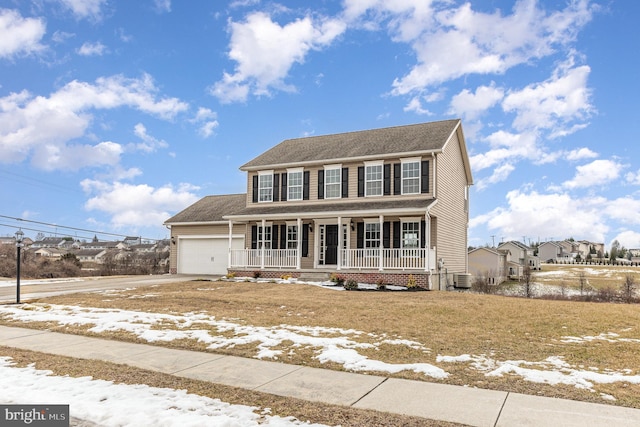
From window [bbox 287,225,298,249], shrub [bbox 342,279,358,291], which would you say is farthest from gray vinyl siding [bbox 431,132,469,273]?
window [bbox 287,225,298,249]

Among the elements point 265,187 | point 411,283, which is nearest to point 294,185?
point 265,187

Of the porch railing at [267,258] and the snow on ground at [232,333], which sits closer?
the snow on ground at [232,333]

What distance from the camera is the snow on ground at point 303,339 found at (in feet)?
19.6

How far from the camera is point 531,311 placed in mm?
11016

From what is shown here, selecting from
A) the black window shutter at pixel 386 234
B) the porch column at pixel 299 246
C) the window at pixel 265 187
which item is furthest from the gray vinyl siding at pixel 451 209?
the window at pixel 265 187

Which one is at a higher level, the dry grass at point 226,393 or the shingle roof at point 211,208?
the shingle roof at point 211,208

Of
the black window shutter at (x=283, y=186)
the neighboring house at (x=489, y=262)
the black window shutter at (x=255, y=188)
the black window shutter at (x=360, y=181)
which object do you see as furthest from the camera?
the neighboring house at (x=489, y=262)

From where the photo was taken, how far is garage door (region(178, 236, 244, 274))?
26.0 m

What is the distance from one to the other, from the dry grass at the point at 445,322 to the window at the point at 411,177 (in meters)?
5.70

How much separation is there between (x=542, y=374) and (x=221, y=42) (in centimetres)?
1622

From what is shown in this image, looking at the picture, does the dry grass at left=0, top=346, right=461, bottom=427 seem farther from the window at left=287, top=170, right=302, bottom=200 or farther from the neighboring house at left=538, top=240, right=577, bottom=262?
the neighboring house at left=538, top=240, right=577, bottom=262

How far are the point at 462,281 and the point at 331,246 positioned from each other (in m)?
6.35

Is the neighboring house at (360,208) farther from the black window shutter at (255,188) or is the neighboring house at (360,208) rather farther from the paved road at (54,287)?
the paved road at (54,287)

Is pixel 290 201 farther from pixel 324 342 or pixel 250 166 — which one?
pixel 324 342
